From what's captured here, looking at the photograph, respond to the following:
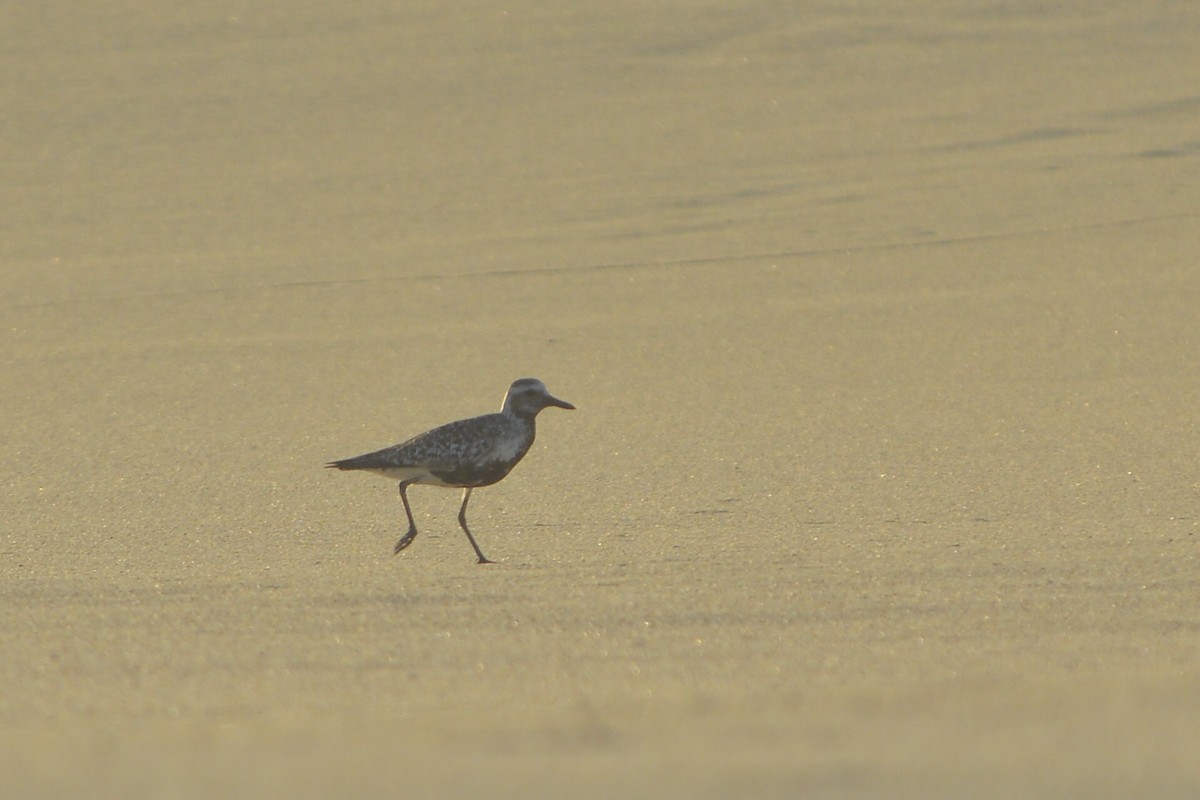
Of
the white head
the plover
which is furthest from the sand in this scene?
the white head

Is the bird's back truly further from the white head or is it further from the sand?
the sand

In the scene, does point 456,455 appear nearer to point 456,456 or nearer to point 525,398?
point 456,456

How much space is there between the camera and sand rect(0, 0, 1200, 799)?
3811 millimetres

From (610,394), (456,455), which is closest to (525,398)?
(456,455)

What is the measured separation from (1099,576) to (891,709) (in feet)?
6.03

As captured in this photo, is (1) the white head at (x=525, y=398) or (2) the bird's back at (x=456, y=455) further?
(1) the white head at (x=525, y=398)

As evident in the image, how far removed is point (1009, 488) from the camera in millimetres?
7371

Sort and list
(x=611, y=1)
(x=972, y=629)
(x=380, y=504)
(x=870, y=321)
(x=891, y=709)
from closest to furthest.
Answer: (x=891, y=709) < (x=972, y=629) < (x=380, y=504) < (x=870, y=321) < (x=611, y=1)

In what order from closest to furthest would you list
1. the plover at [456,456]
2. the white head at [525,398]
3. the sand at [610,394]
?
the sand at [610,394]
the plover at [456,456]
the white head at [525,398]

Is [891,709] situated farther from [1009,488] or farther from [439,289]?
[439,289]

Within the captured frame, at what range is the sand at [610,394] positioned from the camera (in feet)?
12.5

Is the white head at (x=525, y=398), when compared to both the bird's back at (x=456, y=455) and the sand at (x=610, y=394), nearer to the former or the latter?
the bird's back at (x=456, y=455)

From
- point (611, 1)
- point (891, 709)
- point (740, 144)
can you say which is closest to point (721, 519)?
point (891, 709)

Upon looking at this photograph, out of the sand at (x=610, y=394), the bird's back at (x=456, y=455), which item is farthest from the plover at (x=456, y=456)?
the sand at (x=610, y=394)
